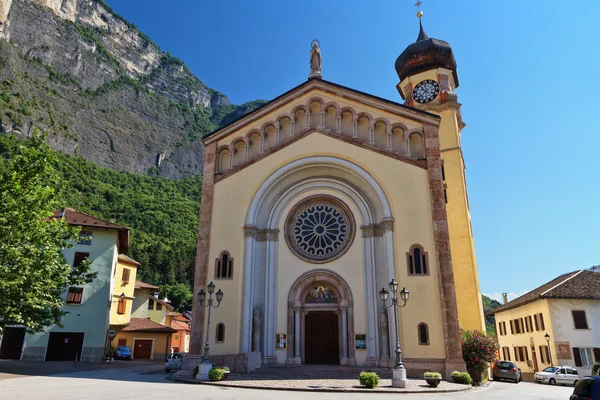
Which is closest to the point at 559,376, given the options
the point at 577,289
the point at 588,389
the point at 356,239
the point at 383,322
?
the point at 577,289

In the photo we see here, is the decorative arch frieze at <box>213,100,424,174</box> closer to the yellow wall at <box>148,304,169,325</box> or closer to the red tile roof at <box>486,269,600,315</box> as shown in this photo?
the red tile roof at <box>486,269,600,315</box>

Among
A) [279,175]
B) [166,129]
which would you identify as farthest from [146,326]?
[166,129]

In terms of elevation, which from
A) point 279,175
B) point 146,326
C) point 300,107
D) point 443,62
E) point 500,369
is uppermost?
point 443,62

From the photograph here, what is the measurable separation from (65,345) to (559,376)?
32845 mm

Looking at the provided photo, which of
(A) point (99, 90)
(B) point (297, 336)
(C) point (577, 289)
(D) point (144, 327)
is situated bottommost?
(B) point (297, 336)

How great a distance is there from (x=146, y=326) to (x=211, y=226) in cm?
2179

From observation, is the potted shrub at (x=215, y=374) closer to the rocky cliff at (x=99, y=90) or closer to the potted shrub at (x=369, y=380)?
the potted shrub at (x=369, y=380)

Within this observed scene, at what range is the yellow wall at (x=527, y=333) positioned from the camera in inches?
1218

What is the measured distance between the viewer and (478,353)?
20.4 m

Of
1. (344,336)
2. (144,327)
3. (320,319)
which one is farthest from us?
(144,327)

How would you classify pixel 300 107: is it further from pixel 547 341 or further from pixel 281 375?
pixel 547 341

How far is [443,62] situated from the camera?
32250 millimetres

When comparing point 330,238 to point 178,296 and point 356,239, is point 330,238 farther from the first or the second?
point 178,296

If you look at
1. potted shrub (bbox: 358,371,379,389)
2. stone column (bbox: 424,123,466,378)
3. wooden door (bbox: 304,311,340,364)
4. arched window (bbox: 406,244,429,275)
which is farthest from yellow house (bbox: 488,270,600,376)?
potted shrub (bbox: 358,371,379,389)
